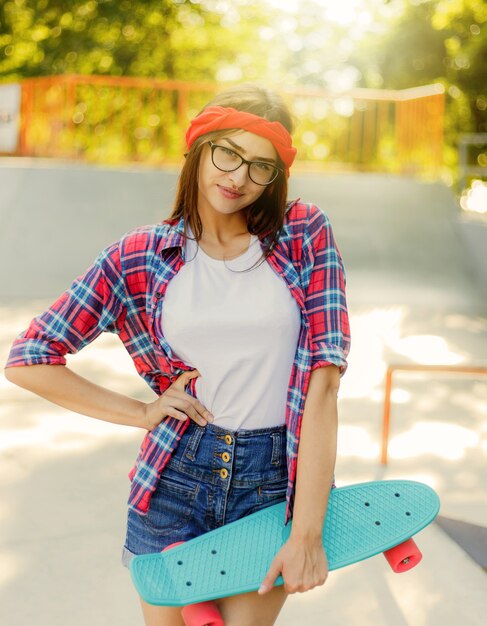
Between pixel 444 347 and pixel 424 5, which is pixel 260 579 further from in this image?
pixel 424 5

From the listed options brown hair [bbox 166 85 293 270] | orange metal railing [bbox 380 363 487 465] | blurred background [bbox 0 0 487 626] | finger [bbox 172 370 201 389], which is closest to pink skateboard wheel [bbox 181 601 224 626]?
finger [bbox 172 370 201 389]

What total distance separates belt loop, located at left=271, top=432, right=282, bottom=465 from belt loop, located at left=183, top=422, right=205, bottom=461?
0.49 feet

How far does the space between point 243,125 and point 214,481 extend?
73cm

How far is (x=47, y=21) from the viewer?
1923 centimetres

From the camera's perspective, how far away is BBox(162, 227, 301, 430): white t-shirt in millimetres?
1614

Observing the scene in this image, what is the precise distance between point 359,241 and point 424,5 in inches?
553

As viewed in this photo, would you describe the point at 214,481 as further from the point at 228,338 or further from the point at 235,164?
the point at 235,164

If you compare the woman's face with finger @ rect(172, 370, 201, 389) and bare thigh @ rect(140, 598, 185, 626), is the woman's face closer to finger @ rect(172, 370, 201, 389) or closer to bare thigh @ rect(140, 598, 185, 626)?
finger @ rect(172, 370, 201, 389)

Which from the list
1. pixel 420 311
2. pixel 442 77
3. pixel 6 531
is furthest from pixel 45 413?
pixel 442 77

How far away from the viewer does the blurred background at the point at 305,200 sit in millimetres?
3309

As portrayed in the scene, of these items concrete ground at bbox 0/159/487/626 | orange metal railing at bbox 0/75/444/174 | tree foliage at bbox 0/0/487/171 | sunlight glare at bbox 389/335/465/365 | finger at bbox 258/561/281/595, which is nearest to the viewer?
finger at bbox 258/561/281/595

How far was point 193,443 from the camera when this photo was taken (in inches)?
65.3

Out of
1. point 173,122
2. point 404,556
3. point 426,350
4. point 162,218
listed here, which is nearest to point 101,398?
point 404,556

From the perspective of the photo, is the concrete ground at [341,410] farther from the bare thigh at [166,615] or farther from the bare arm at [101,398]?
the bare arm at [101,398]
